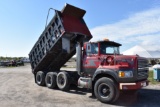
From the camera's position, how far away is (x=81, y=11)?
12969mm

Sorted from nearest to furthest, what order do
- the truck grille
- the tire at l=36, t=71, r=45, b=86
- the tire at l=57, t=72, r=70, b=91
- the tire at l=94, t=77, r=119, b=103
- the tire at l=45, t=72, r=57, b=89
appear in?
1. the tire at l=94, t=77, r=119, b=103
2. the truck grille
3. the tire at l=57, t=72, r=70, b=91
4. the tire at l=45, t=72, r=57, b=89
5. the tire at l=36, t=71, r=45, b=86

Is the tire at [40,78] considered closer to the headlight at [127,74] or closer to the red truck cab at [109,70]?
the red truck cab at [109,70]

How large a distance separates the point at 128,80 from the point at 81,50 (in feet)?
9.18

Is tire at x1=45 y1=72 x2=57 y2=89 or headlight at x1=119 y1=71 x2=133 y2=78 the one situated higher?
headlight at x1=119 y1=71 x2=133 y2=78

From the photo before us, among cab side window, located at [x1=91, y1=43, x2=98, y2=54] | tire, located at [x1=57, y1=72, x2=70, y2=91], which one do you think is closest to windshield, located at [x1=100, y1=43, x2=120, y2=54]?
cab side window, located at [x1=91, y1=43, x2=98, y2=54]

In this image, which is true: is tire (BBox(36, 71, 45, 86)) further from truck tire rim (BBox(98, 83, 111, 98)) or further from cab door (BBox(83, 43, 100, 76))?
truck tire rim (BBox(98, 83, 111, 98))

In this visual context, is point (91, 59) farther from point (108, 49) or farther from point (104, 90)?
point (104, 90)

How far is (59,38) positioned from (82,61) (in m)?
1.92

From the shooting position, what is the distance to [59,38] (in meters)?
11.8

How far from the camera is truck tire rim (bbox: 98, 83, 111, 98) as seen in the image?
9.23 m

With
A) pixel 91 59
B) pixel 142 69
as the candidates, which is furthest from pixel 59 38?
pixel 142 69

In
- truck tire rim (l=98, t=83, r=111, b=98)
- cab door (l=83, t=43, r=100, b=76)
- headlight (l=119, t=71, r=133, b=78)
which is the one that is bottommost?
truck tire rim (l=98, t=83, r=111, b=98)

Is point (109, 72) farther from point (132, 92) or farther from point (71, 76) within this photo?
point (71, 76)

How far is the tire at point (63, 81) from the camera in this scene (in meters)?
11.7
